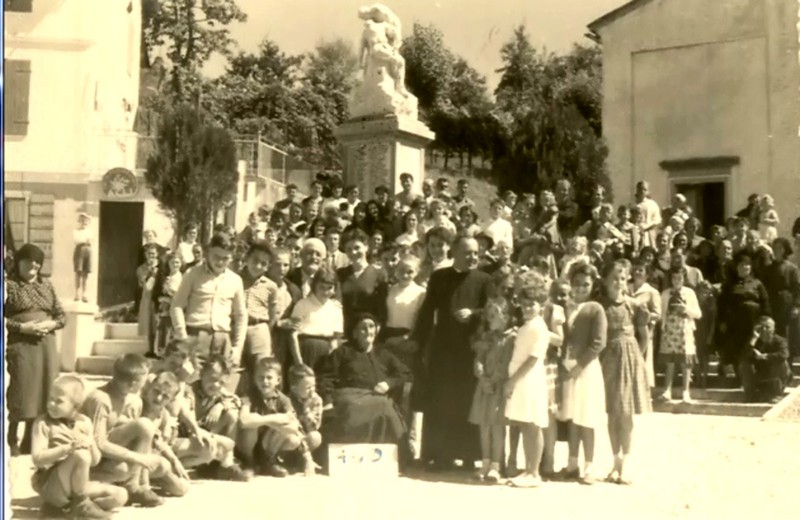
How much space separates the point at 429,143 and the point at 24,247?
1578 mm

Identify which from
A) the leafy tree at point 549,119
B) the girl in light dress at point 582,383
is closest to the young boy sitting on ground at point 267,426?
the girl in light dress at point 582,383

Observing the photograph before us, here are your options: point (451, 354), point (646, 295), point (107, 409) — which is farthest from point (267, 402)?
point (646, 295)

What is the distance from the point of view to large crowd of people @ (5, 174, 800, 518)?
3043 millimetres

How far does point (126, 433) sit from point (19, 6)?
4.50 ft

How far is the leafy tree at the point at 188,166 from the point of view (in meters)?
3.41

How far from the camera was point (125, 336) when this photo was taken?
3260 mm

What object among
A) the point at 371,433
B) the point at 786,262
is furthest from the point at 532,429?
the point at 786,262

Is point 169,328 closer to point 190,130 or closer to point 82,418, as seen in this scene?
point 82,418

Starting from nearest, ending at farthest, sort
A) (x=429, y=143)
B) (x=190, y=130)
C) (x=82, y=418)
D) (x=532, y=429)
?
(x=82, y=418) → (x=532, y=429) → (x=190, y=130) → (x=429, y=143)

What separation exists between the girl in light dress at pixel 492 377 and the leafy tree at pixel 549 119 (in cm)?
88

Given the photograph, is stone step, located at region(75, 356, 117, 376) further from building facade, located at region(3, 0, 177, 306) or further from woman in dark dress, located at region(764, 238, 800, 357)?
woman in dark dress, located at region(764, 238, 800, 357)

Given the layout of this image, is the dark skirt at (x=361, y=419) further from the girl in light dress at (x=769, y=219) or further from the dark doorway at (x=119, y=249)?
the girl in light dress at (x=769, y=219)


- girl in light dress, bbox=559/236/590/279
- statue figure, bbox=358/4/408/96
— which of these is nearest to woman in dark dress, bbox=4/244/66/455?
statue figure, bbox=358/4/408/96

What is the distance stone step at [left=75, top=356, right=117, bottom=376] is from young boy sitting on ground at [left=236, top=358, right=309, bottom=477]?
41 cm
